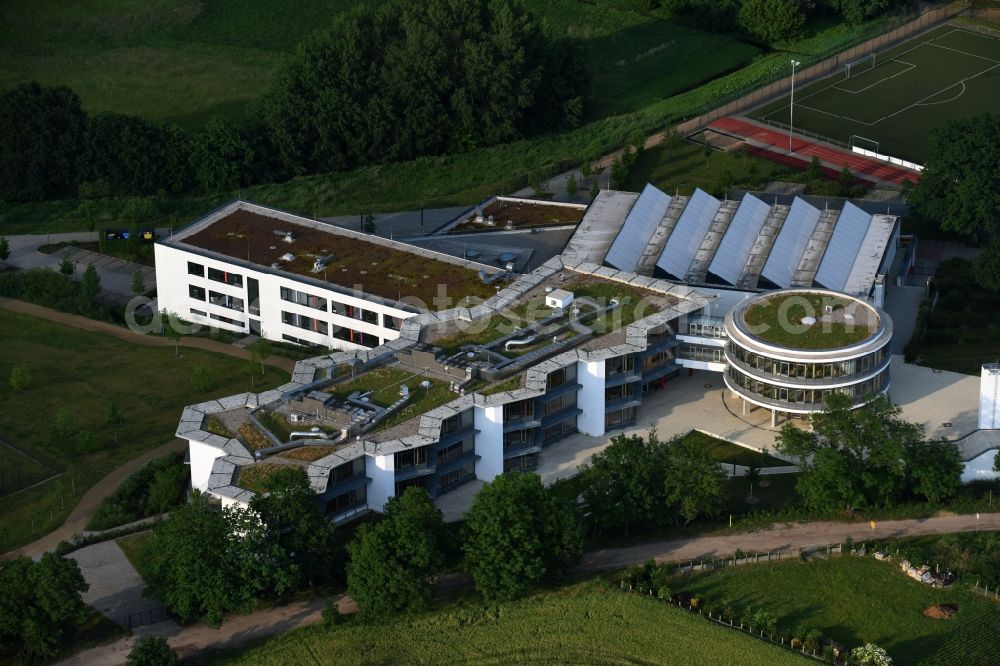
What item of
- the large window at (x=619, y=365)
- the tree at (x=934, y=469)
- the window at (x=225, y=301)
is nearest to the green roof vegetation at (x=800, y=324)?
the large window at (x=619, y=365)

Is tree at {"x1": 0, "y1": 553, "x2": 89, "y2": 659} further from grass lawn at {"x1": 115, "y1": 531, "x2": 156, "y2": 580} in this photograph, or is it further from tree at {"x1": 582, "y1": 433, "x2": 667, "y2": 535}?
tree at {"x1": 582, "y1": 433, "x2": 667, "y2": 535}

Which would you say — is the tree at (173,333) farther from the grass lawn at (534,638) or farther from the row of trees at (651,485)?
the grass lawn at (534,638)

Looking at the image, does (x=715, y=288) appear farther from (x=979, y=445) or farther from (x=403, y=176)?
(x=403, y=176)

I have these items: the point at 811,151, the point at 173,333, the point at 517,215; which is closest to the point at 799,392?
the point at 517,215

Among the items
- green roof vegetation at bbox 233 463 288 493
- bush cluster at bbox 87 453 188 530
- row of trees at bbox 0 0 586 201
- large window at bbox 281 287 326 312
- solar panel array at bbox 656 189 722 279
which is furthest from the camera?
row of trees at bbox 0 0 586 201

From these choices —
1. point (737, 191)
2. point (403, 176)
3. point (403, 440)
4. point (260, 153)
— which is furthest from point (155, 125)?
point (403, 440)

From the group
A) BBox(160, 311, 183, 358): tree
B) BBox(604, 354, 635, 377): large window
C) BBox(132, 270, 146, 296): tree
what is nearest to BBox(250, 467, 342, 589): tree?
BBox(604, 354, 635, 377): large window
